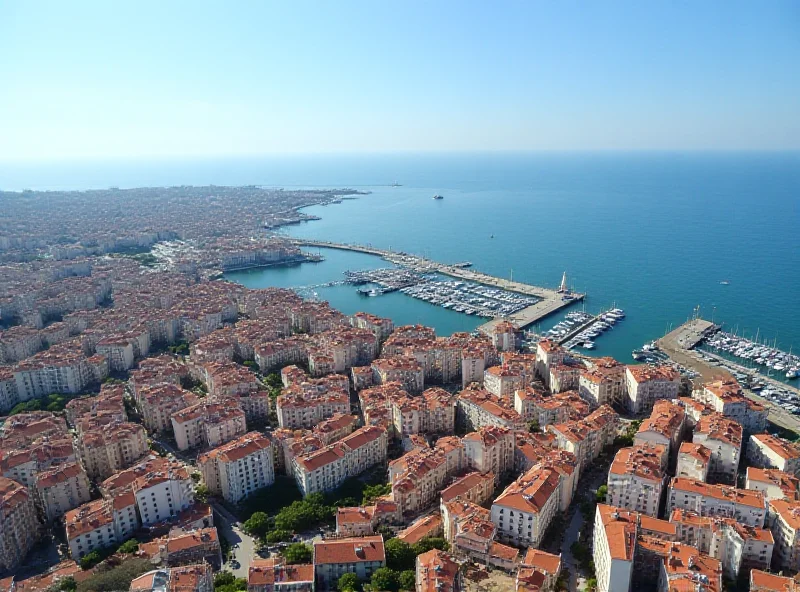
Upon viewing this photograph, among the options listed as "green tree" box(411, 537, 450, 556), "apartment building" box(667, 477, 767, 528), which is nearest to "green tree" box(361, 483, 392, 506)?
"green tree" box(411, 537, 450, 556)

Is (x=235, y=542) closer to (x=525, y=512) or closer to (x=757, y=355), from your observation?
(x=525, y=512)

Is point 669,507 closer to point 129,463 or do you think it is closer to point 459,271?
point 129,463

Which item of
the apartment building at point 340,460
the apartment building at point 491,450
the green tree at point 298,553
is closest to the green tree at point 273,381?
the apartment building at point 340,460

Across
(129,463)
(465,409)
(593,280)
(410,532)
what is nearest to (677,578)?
(410,532)

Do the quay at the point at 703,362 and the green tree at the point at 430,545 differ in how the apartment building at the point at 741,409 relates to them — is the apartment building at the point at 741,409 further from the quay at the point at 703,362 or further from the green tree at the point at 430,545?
the green tree at the point at 430,545

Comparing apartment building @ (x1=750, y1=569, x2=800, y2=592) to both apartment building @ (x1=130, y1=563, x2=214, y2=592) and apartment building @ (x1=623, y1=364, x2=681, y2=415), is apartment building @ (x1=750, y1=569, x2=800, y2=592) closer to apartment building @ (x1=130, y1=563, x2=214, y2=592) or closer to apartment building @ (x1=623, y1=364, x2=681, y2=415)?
apartment building @ (x1=623, y1=364, x2=681, y2=415)

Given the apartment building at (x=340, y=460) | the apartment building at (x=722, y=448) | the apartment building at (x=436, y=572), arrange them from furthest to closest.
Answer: the apartment building at (x=722, y=448) → the apartment building at (x=340, y=460) → the apartment building at (x=436, y=572)

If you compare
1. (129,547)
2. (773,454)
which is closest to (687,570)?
(773,454)
